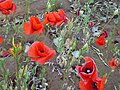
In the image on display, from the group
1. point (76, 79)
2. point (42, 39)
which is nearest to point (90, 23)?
point (42, 39)

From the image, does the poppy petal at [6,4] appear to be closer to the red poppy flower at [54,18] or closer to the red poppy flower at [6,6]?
the red poppy flower at [6,6]

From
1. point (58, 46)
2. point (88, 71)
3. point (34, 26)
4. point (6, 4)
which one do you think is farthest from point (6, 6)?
point (88, 71)

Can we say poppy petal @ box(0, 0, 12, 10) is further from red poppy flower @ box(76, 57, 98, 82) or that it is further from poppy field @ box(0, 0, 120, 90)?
red poppy flower @ box(76, 57, 98, 82)

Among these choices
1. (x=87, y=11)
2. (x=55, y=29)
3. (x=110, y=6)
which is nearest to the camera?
(x=55, y=29)

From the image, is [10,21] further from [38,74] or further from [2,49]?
[38,74]

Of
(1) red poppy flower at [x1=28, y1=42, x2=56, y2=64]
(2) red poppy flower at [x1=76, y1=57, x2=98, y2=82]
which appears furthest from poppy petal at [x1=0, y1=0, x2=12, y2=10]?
(2) red poppy flower at [x1=76, y1=57, x2=98, y2=82]

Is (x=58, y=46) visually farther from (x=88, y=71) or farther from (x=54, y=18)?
(x=88, y=71)

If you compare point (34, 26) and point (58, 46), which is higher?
point (34, 26)

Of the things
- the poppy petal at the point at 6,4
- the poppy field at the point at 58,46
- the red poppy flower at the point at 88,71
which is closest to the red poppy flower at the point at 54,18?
the poppy field at the point at 58,46

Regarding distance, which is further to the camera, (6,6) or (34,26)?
(6,6)
